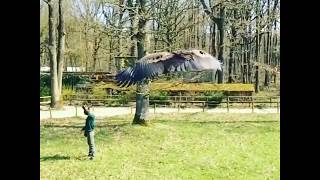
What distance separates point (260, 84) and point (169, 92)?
567 mm

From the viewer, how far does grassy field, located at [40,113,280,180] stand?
7.47ft

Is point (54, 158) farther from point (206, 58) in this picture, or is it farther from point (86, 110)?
point (206, 58)

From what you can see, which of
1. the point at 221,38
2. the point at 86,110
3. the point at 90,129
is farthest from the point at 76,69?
the point at 221,38

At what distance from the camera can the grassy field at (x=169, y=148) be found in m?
2.28

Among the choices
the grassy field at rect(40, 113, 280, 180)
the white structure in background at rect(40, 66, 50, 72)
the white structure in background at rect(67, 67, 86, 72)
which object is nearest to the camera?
the grassy field at rect(40, 113, 280, 180)

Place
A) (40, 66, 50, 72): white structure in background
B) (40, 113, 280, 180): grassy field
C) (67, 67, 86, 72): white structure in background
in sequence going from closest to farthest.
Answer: (40, 113, 280, 180): grassy field, (40, 66, 50, 72): white structure in background, (67, 67, 86, 72): white structure in background

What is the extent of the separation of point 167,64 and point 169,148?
52cm

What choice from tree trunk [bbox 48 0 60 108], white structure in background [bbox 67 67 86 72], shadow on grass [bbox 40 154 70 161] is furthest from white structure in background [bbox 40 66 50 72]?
shadow on grass [bbox 40 154 70 161]

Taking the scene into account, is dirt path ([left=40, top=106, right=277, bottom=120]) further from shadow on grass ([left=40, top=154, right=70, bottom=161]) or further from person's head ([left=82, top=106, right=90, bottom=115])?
shadow on grass ([left=40, top=154, right=70, bottom=161])

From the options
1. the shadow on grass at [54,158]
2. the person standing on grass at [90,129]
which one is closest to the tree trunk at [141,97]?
the person standing on grass at [90,129]

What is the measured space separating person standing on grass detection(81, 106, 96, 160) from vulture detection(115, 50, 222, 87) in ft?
0.90

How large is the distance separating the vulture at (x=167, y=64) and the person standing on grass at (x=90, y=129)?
0.27m

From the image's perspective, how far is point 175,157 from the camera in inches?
94.3
